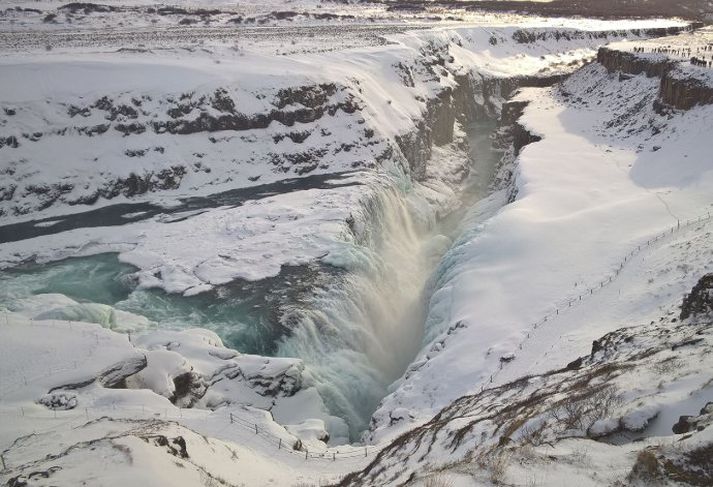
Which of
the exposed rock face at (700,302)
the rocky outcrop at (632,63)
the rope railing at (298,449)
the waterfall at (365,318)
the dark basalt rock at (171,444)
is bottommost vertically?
the waterfall at (365,318)

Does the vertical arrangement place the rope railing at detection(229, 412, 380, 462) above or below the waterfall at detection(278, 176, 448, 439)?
above

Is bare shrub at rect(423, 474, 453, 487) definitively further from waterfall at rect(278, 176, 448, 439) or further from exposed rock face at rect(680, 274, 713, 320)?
waterfall at rect(278, 176, 448, 439)

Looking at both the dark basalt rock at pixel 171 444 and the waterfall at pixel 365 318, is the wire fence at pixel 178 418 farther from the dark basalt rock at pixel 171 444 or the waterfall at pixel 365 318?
the waterfall at pixel 365 318

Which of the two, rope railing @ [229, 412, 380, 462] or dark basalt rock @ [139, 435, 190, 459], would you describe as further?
rope railing @ [229, 412, 380, 462]

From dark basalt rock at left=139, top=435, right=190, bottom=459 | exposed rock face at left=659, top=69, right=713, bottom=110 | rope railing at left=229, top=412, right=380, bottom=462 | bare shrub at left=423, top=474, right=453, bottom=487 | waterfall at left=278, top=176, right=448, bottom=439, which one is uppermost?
exposed rock face at left=659, top=69, right=713, bottom=110

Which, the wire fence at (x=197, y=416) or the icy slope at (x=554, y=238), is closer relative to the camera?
the wire fence at (x=197, y=416)

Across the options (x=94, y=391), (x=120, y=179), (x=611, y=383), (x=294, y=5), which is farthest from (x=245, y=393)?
(x=294, y=5)

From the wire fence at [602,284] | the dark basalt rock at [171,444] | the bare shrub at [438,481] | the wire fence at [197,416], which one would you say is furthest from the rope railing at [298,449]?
the bare shrub at [438,481]

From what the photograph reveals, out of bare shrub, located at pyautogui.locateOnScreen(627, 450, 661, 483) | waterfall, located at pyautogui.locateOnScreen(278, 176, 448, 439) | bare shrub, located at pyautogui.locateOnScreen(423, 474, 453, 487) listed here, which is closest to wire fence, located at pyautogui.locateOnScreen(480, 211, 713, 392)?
waterfall, located at pyautogui.locateOnScreen(278, 176, 448, 439)
